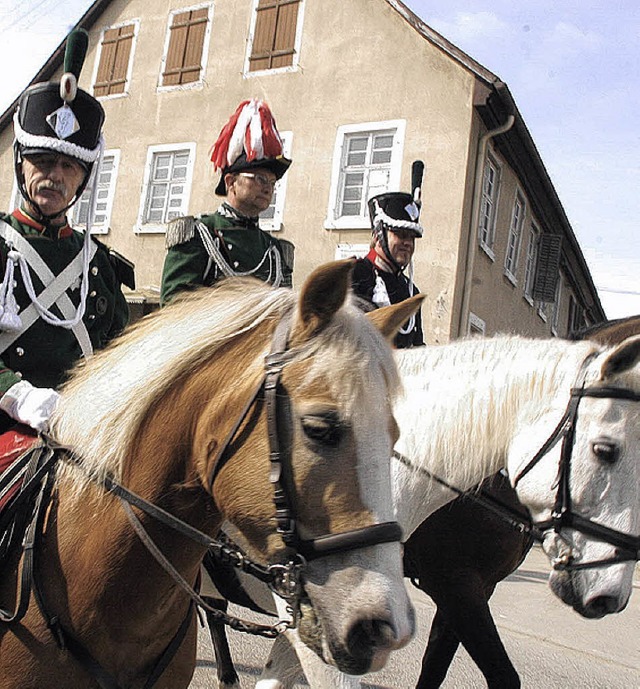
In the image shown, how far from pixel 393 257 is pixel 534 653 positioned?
119 inches

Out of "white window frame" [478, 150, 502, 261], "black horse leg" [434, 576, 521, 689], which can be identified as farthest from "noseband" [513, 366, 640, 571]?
"white window frame" [478, 150, 502, 261]

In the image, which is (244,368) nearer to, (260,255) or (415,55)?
(260,255)

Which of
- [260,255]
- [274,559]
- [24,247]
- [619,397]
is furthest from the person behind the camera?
[260,255]

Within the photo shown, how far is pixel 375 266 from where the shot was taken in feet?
15.1

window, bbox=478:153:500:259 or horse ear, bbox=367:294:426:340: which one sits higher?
window, bbox=478:153:500:259

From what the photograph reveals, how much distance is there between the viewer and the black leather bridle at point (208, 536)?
164 cm

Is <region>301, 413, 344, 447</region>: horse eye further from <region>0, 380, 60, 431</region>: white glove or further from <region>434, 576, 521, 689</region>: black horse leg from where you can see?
<region>434, 576, 521, 689</region>: black horse leg

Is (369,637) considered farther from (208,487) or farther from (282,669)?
(282,669)

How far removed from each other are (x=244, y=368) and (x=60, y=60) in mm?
17559

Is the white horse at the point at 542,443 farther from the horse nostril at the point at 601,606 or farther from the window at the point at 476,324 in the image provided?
the window at the point at 476,324

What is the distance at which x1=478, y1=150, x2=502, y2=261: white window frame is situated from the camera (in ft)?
42.9

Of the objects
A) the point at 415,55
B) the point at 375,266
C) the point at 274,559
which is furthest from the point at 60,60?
the point at 274,559

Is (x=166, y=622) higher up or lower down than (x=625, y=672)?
higher up

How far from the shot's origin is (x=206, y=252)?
3582 mm
